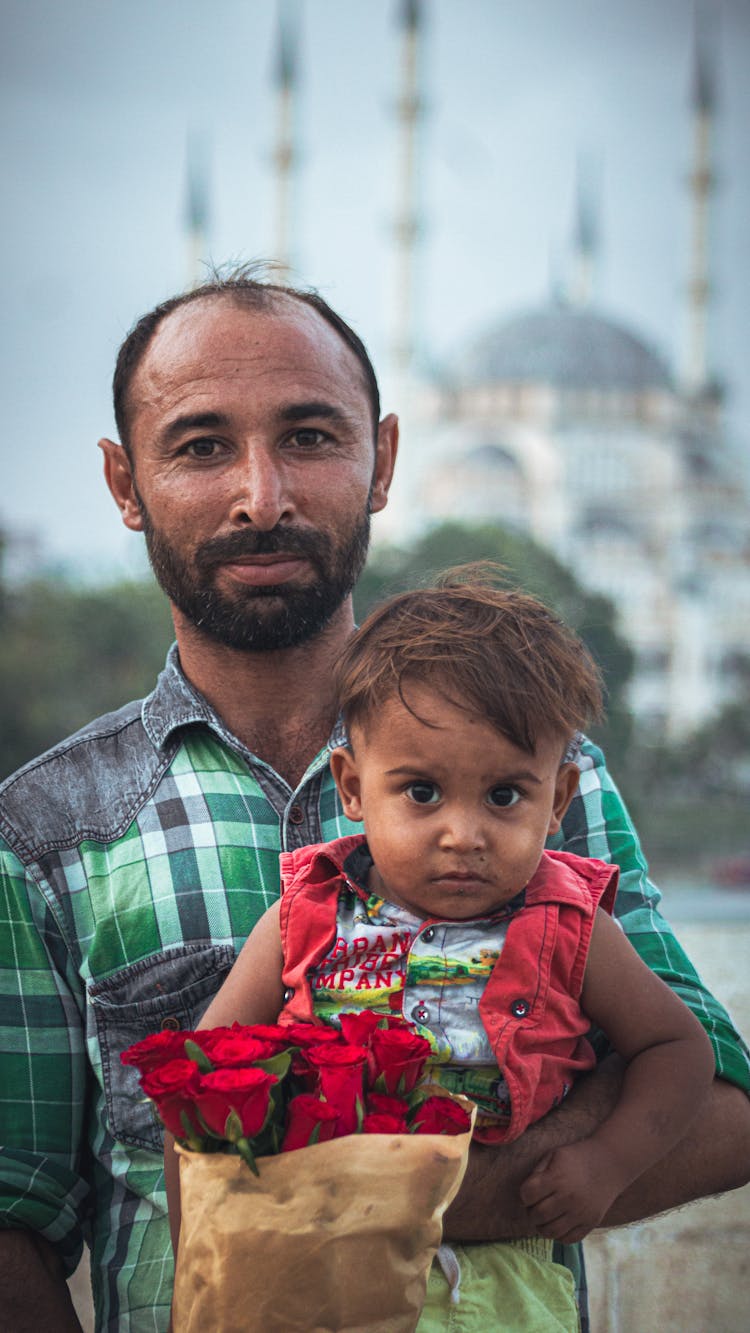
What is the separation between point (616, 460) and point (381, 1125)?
47084 millimetres

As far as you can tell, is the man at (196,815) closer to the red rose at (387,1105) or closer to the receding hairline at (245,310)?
the receding hairline at (245,310)

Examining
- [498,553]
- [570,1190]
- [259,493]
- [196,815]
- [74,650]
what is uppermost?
[498,553]

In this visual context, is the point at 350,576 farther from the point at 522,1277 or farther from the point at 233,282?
the point at 522,1277

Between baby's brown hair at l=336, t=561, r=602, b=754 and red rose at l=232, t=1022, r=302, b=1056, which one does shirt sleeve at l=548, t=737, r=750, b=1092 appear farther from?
red rose at l=232, t=1022, r=302, b=1056

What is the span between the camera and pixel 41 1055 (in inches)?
62.0

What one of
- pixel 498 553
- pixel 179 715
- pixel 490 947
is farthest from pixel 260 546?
pixel 498 553

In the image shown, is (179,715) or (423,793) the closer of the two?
(423,793)

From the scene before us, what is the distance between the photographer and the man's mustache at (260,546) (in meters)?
1.71

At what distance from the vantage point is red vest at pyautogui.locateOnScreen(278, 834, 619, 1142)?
53.8 inches

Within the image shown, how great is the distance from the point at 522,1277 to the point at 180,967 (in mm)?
490

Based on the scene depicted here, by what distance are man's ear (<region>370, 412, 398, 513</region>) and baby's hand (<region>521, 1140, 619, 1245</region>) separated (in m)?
0.91

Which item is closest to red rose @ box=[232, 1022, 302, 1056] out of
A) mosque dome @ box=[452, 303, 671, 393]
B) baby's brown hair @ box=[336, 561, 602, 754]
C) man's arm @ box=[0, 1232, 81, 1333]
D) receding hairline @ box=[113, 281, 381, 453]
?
baby's brown hair @ box=[336, 561, 602, 754]

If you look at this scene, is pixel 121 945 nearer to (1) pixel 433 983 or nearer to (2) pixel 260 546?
(1) pixel 433 983

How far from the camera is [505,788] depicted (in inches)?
55.1
